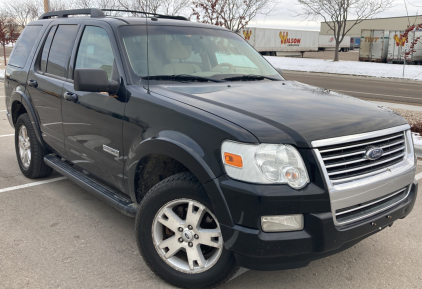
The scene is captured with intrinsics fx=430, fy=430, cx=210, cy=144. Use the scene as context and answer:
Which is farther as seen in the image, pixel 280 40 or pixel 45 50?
pixel 280 40

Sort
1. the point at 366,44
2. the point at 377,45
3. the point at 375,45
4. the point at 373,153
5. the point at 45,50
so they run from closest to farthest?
the point at 373,153 → the point at 45,50 → the point at 377,45 → the point at 375,45 → the point at 366,44

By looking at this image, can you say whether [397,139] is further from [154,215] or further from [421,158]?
[421,158]

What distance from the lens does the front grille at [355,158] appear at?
8.46ft

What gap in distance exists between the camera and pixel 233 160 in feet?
8.35

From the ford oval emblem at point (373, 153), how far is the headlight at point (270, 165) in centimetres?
52

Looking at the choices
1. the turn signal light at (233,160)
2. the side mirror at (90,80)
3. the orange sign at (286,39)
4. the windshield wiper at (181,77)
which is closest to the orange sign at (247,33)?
the orange sign at (286,39)

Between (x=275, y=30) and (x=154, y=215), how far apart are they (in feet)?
150

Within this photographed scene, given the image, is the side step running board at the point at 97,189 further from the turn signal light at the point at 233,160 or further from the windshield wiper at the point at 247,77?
the windshield wiper at the point at 247,77

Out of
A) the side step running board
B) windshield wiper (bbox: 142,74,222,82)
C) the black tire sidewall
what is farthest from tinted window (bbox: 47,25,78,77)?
windshield wiper (bbox: 142,74,222,82)

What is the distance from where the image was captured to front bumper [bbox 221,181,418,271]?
2.49 metres

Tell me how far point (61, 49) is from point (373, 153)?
330cm

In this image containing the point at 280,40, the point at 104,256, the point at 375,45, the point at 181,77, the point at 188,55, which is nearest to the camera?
the point at 104,256

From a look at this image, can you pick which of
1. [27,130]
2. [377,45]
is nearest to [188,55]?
[27,130]

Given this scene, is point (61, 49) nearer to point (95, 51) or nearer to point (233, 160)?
point (95, 51)
